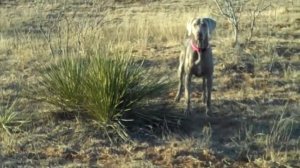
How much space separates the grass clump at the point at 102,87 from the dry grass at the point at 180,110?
0.17 metres

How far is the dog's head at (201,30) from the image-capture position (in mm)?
7047

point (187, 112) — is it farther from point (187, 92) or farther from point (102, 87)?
point (102, 87)

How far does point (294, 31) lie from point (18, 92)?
5.89 meters

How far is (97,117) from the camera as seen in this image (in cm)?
693

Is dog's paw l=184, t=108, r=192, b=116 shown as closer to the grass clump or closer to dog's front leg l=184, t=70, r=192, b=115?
dog's front leg l=184, t=70, r=192, b=115

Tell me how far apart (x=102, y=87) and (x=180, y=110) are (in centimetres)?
120

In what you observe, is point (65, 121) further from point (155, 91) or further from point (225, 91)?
point (225, 91)

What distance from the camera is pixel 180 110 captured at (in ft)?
24.7

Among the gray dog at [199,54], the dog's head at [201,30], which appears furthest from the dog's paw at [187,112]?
the dog's head at [201,30]

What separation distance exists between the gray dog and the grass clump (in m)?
0.44

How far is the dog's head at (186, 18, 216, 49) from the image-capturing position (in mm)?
7047

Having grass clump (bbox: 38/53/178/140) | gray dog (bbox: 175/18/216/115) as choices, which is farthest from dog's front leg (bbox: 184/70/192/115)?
grass clump (bbox: 38/53/178/140)

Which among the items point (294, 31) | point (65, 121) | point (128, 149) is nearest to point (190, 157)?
point (128, 149)

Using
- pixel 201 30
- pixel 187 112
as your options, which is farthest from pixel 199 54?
pixel 187 112
